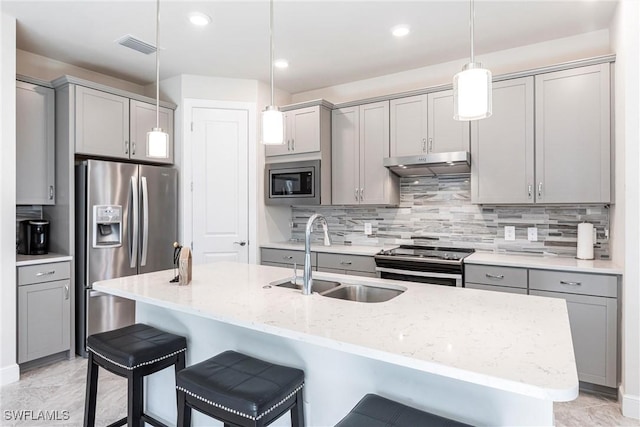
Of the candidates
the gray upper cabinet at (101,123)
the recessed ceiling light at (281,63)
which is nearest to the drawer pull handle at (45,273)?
the gray upper cabinet at (101,123)

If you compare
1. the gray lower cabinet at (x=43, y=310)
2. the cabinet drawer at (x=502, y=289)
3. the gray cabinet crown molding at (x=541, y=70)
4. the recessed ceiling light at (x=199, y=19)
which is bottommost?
the gray lower cabinet at (x=43, y=310)

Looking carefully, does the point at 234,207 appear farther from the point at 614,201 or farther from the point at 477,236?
the point at 614,201

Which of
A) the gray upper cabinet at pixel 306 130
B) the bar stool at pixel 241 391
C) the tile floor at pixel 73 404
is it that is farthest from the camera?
the gray upper cabinet at pixel 306 130

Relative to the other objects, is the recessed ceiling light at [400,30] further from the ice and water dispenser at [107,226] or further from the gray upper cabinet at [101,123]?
the ice and water dispenser at [107,226]

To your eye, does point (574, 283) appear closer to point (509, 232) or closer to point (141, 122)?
point (509, 232)

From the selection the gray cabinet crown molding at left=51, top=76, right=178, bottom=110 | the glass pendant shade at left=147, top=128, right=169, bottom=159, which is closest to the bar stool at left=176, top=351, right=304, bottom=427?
the glass pendant shade at left=147, top=128, right=169, bottom=159

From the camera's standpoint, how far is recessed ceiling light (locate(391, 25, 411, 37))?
300cm

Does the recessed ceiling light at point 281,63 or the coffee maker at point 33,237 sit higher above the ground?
the recessed ceiling light at point 281,63

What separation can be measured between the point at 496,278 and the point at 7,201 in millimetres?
3659

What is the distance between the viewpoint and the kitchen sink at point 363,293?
203 cm

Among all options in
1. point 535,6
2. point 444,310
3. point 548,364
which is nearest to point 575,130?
point 535,6

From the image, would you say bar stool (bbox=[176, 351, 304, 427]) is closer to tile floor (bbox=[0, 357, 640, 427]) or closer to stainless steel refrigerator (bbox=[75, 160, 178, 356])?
tile floor (bbox=[0, 357, 640, 427])

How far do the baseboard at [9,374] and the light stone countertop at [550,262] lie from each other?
3.48 meters

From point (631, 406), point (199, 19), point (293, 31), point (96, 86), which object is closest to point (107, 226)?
point (96, 86)
